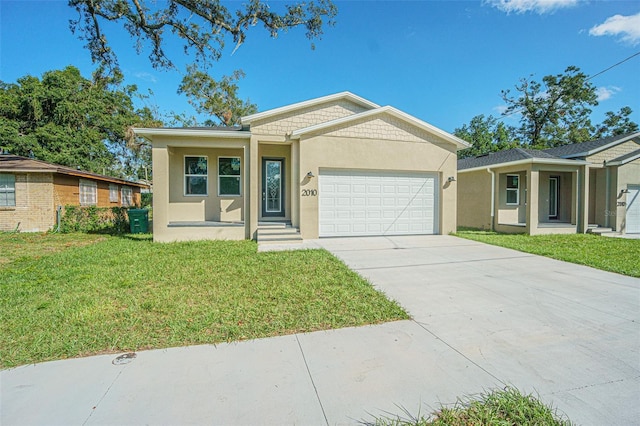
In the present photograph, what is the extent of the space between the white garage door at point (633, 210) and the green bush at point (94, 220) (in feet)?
76.6

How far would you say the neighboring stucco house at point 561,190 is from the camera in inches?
490

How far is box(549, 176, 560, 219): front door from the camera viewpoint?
14.8 meters

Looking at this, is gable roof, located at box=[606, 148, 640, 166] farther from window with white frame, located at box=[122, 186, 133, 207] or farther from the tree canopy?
window with white frame, located at box=[122, 186, 133, 207]

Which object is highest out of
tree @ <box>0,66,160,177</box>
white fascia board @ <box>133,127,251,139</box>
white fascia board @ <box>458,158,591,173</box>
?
tree @ <box>0,66,160,177</box>

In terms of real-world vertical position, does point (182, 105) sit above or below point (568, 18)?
above

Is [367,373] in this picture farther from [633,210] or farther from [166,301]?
[633,210]

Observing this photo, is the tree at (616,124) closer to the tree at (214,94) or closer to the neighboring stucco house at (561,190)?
the neighboring stucco house at (561,190)

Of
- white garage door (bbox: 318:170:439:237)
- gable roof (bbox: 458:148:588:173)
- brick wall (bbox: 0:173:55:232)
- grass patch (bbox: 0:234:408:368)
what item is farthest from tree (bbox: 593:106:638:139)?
brick wall (bbox: 0:173:55:232)

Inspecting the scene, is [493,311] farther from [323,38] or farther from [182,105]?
[182,105]

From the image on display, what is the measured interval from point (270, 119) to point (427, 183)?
20.9 ft

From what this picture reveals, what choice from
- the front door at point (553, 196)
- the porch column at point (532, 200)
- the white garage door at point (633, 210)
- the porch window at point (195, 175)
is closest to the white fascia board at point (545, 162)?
the porch column at point (532, 200)

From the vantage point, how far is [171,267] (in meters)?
6.11

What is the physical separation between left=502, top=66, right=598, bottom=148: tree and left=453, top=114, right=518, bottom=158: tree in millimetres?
1698

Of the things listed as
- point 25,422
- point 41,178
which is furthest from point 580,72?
point 41,178
